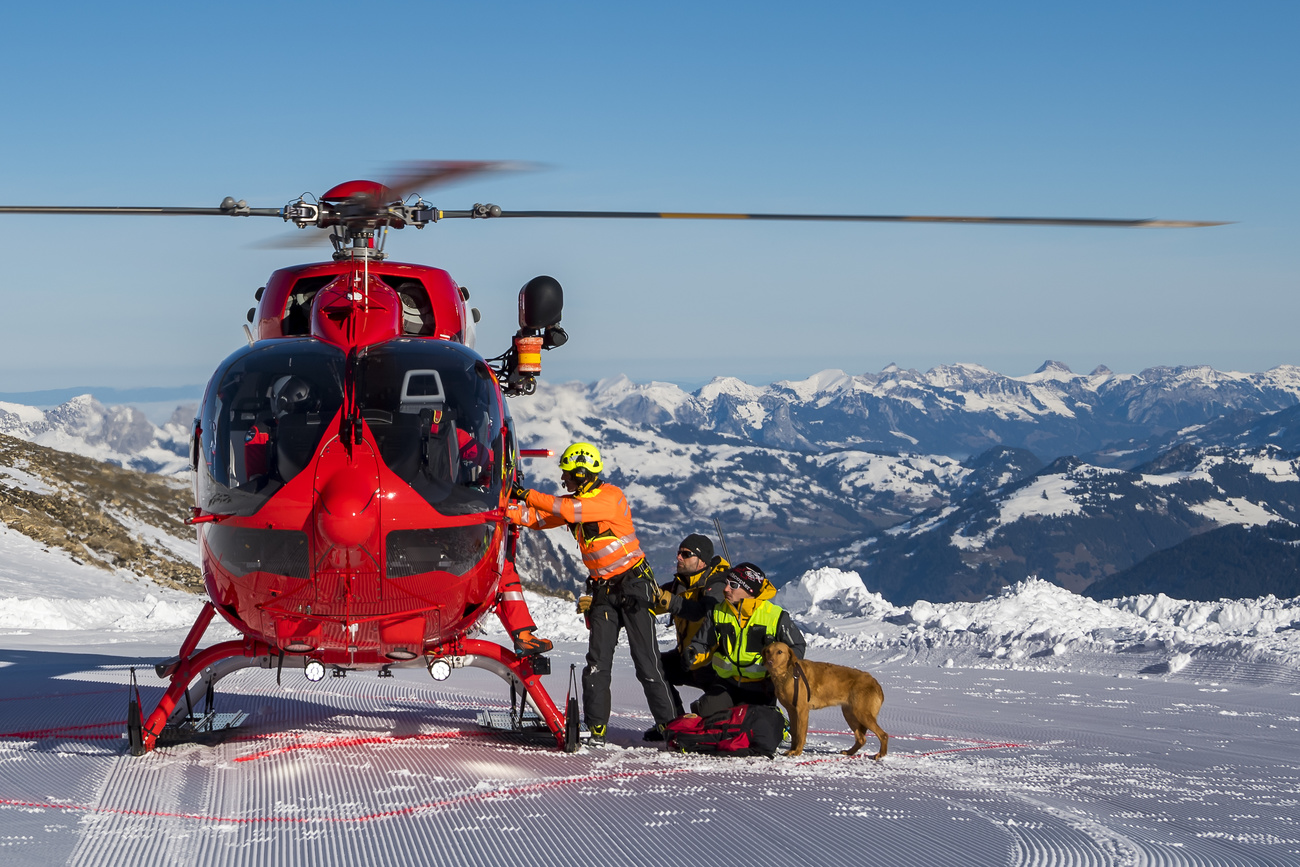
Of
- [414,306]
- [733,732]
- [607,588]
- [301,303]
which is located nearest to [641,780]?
[733,732]

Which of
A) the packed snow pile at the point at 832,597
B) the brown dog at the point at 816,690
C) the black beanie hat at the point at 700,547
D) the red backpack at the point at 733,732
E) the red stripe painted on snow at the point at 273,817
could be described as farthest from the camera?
the packed snow pile at the point at 832,597

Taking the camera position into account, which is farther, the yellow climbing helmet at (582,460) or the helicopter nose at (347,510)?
the yellow climbing helmet at (582,460)

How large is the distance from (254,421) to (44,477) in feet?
97.8

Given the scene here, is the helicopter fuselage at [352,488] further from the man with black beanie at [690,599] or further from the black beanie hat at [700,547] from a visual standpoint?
the black beanie hat at [700,547]

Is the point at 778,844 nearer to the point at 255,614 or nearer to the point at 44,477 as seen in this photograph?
the point at 255,614

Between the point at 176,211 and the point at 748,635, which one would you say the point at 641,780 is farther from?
the point at 176,211

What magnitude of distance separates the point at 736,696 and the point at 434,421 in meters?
3.26

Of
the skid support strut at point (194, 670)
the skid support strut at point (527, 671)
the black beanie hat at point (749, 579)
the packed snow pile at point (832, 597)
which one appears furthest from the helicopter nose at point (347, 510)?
the packed snow pile at point (832, 597)

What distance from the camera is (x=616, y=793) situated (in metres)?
6.98

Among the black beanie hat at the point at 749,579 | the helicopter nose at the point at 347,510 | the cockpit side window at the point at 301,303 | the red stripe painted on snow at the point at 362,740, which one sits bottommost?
the red stripe painted on snow at the point at 362,740

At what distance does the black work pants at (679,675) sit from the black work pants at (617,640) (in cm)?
17

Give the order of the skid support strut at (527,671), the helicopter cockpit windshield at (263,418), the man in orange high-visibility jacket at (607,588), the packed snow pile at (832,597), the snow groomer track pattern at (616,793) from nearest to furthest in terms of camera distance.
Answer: the snow groomer track pattern at (616,793)
the helicopter cockpit windshield at (263,418)
the skid support strut at (527,671)
the man in orange high-visibility jacket at (607,588)
the packed snow pile at (832,597)

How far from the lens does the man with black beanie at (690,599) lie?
917cm

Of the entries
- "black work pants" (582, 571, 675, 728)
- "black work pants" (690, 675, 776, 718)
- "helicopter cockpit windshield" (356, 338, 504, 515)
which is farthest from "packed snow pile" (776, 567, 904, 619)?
"helicopter cockpit windshield" (356, 338, 504, 515)
